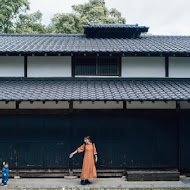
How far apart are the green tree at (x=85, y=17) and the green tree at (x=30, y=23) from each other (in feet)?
5.95

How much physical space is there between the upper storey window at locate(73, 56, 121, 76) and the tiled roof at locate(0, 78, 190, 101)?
37 centimetres

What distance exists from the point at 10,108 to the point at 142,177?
573cm

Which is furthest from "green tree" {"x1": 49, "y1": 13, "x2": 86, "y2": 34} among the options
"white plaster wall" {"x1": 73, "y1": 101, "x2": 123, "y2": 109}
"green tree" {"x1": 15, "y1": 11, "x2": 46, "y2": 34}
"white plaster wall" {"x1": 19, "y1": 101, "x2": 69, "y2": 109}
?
"white plaster wall" {"x1": 73, "y1": 101, "x2": 123, "y2": 109}

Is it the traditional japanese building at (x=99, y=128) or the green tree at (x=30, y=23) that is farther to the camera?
the green tree at (x=30, y=23)

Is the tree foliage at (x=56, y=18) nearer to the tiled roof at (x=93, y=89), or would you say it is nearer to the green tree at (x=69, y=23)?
the green tree at (x=69, y=23)

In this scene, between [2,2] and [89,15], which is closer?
[2,2]

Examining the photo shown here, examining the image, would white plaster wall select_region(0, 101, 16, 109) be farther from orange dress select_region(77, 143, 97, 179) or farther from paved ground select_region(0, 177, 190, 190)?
orange dress select_region(77, 143, 97, 179)

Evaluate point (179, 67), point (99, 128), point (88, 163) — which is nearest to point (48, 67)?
point (99, 128)

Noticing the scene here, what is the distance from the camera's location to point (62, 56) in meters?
11.6

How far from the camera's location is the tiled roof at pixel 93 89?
30.8 ft

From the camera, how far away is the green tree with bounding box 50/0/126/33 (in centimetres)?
2956

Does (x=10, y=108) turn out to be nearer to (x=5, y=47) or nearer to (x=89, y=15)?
(x=5, y=47)

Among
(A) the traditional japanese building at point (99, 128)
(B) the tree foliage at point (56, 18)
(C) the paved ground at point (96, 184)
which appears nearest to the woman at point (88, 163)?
(C) the paved ground at point (96, 184)

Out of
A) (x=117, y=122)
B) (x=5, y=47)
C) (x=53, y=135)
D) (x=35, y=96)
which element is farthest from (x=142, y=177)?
(x=5, y=47)
